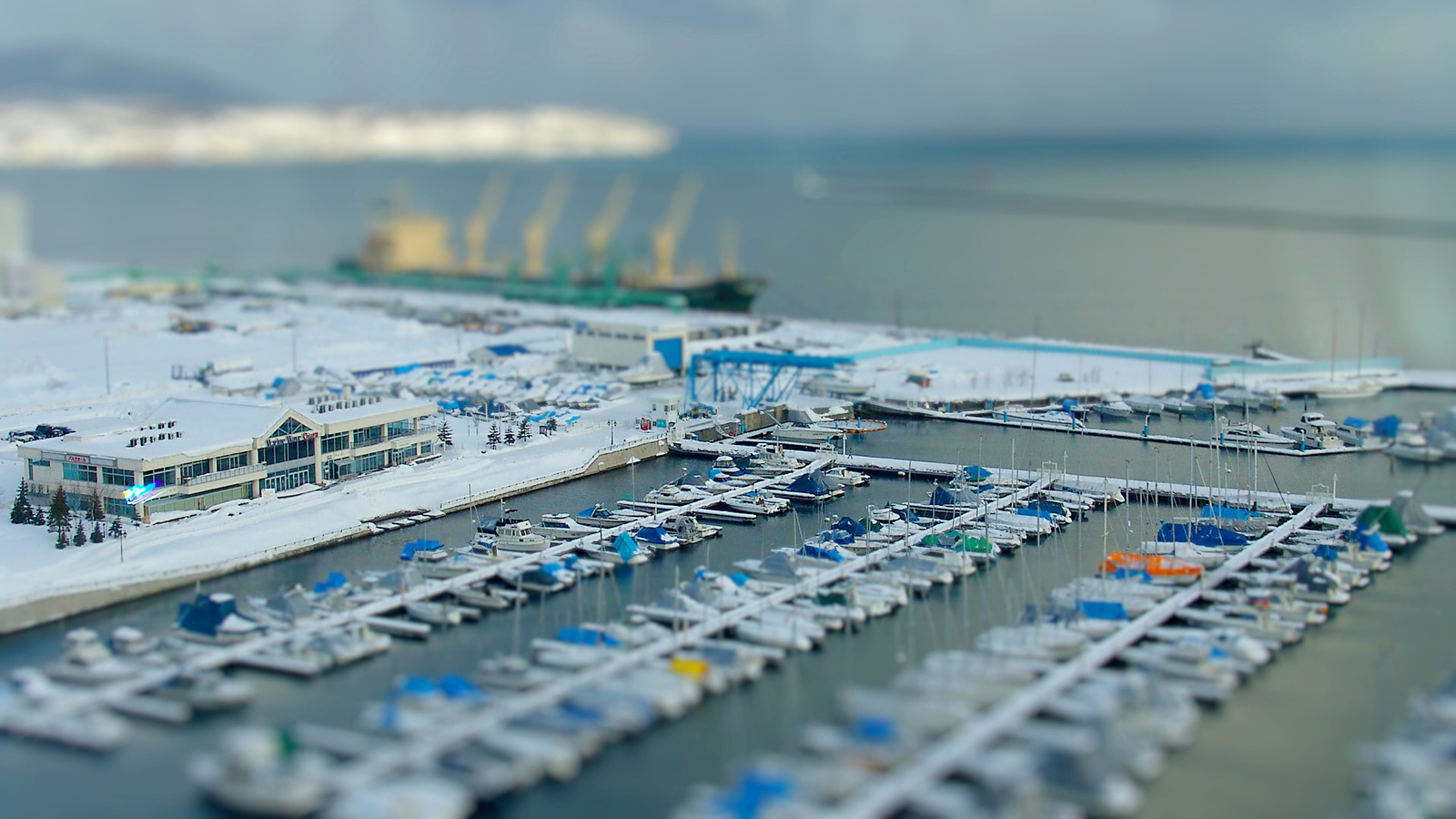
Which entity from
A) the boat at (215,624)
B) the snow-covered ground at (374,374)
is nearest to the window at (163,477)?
the snow-covered ground at (374,374)

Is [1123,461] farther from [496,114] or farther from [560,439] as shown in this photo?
[496,114]

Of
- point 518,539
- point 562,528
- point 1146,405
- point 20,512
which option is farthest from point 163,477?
point 1146,405

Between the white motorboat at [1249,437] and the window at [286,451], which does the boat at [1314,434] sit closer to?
the white motorboat at [1249,437]

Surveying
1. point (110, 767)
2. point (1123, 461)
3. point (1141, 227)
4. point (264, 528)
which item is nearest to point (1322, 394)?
point (1123, 461)

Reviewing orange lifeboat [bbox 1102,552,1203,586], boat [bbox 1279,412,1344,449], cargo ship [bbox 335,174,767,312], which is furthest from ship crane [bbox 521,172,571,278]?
orange lifeboat [bbox 1102,552,1203,586]

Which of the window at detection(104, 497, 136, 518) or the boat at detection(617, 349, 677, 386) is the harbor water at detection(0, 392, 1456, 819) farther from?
the boat at detection(617, 349, 677, 386)

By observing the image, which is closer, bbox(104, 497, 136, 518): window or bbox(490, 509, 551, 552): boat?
bbox(490, 509, 551, 552): boat
